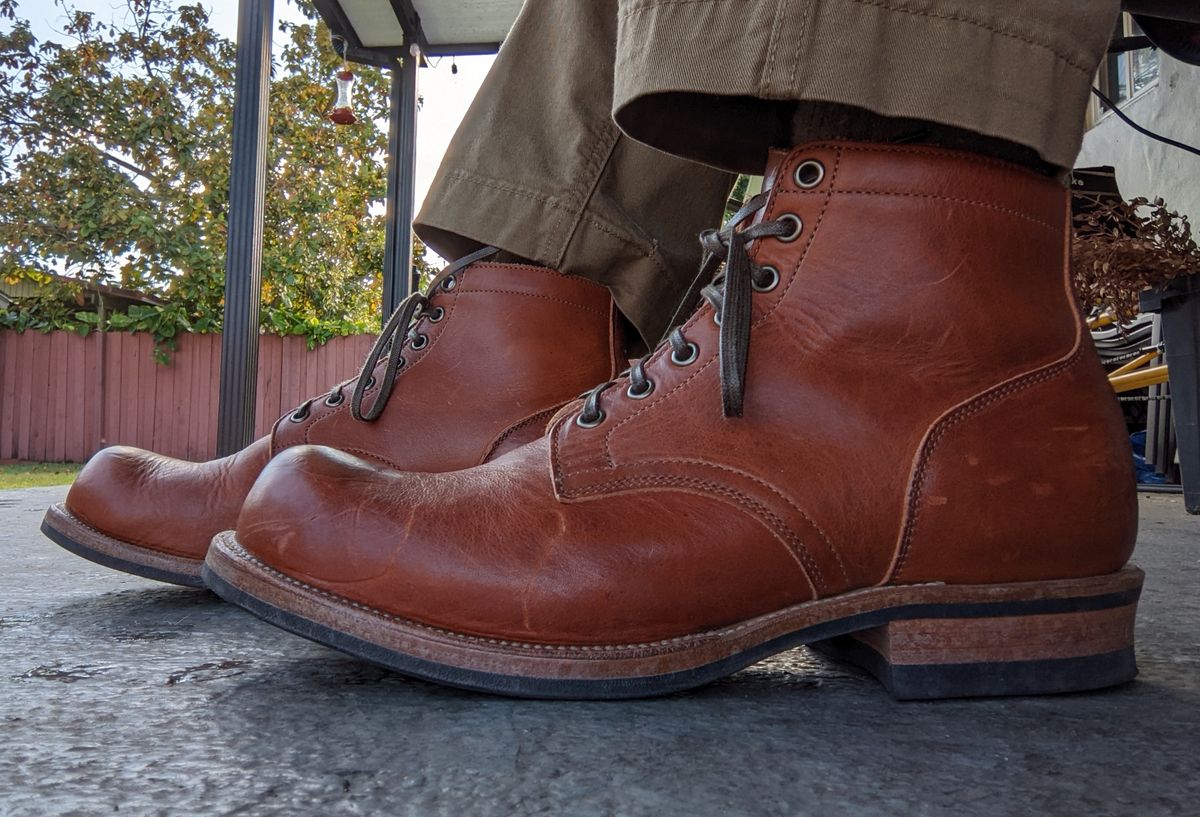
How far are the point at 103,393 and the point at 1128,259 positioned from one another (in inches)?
477

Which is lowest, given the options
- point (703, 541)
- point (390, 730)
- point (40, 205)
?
point (390, 730)

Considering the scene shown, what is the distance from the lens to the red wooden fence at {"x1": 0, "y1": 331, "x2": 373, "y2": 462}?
1151cm

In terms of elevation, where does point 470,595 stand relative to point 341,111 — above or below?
below

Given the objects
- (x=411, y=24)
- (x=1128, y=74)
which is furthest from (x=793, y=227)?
(x=1128, y=74)

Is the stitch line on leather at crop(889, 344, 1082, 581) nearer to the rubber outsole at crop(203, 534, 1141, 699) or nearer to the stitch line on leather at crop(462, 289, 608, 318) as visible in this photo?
the rubber outsole at crop(203, 534, 1141, 699)

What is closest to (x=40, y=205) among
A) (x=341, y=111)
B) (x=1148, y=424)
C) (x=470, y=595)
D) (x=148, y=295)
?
(x=148, y=295)

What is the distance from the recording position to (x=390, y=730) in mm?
553

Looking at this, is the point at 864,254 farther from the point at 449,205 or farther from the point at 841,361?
the point at 449,205

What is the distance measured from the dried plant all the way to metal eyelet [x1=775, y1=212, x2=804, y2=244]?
1784mm

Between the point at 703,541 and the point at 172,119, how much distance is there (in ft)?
41.7

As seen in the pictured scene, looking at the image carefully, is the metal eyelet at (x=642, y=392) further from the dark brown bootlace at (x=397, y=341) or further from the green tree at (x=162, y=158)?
the green tree at (x=162, y=158)

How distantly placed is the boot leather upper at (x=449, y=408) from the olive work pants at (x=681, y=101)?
51 mm

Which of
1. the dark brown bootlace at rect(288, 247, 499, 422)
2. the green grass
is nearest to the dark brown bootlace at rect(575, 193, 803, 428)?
the dark brown bootlace at rect(288, 247, 499, 422)

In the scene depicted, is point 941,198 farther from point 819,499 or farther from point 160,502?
point 160,502
